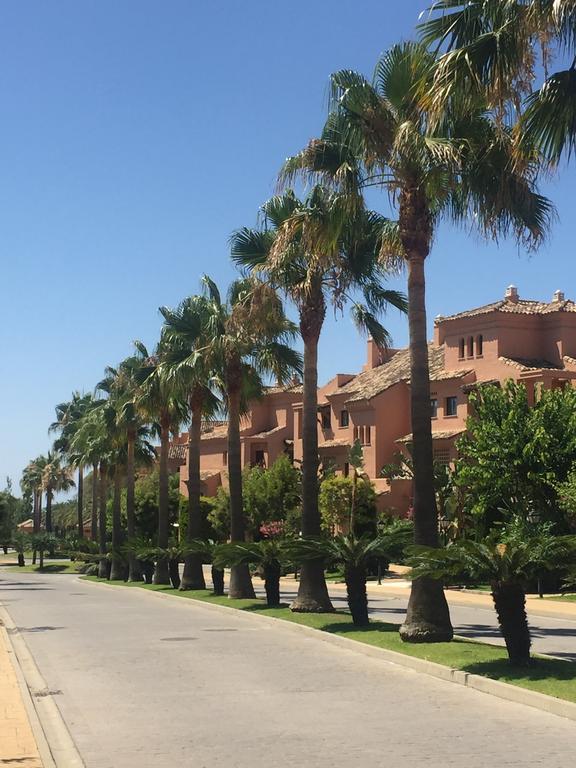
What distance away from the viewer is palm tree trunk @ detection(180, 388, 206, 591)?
3648cm

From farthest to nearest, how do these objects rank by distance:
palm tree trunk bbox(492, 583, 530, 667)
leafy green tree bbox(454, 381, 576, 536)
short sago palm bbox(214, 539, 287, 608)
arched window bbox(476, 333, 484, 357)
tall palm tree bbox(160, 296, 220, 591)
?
1. arched window bbox(476, 333, 484, 357)
2. leafy green tree bbox(454, 381, 576, 536)
3. tall palm tree bbox(160, 296, 220, 591)
4. short sago palm bbox(214, 539, 287, 608)
5. palm tree trunk bbox(492, 583, 530, 667)

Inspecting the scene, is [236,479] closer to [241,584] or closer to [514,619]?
[241,584]

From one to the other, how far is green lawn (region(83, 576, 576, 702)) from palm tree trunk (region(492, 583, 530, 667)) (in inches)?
7.4

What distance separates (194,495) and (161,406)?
546cm

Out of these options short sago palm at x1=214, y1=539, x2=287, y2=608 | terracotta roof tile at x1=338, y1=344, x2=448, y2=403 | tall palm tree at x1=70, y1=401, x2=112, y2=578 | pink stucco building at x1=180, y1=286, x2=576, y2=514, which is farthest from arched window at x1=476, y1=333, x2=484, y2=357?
short sago palm at x1=214, y1=539, x2=287, y2=608

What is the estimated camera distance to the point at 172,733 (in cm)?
1087

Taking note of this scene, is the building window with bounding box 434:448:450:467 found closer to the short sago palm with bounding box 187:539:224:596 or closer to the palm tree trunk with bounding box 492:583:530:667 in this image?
the short sago palm with bounding box 187:539:224:596

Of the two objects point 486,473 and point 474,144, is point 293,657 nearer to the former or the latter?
point 474,144

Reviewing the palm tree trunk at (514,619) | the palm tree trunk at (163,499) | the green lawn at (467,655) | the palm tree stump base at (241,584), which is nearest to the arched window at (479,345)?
the palm tree trunk at (163,499)

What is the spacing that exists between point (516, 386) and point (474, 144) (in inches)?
800

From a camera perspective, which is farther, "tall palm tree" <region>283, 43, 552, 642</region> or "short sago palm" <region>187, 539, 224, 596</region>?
"short sago palm" <region>187, 539, 224, 596</region>

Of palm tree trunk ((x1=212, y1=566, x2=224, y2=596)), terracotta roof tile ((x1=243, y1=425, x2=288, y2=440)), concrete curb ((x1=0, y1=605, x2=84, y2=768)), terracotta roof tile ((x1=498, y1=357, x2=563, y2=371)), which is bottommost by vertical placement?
palm tree trunk ((x1=212, y1=566, x2=224, y2=596))

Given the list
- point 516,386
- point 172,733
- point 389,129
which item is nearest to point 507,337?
point 516,386

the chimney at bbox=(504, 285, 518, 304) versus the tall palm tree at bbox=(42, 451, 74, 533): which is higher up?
the chimney at bbox=(504, 285, 518, 304)
